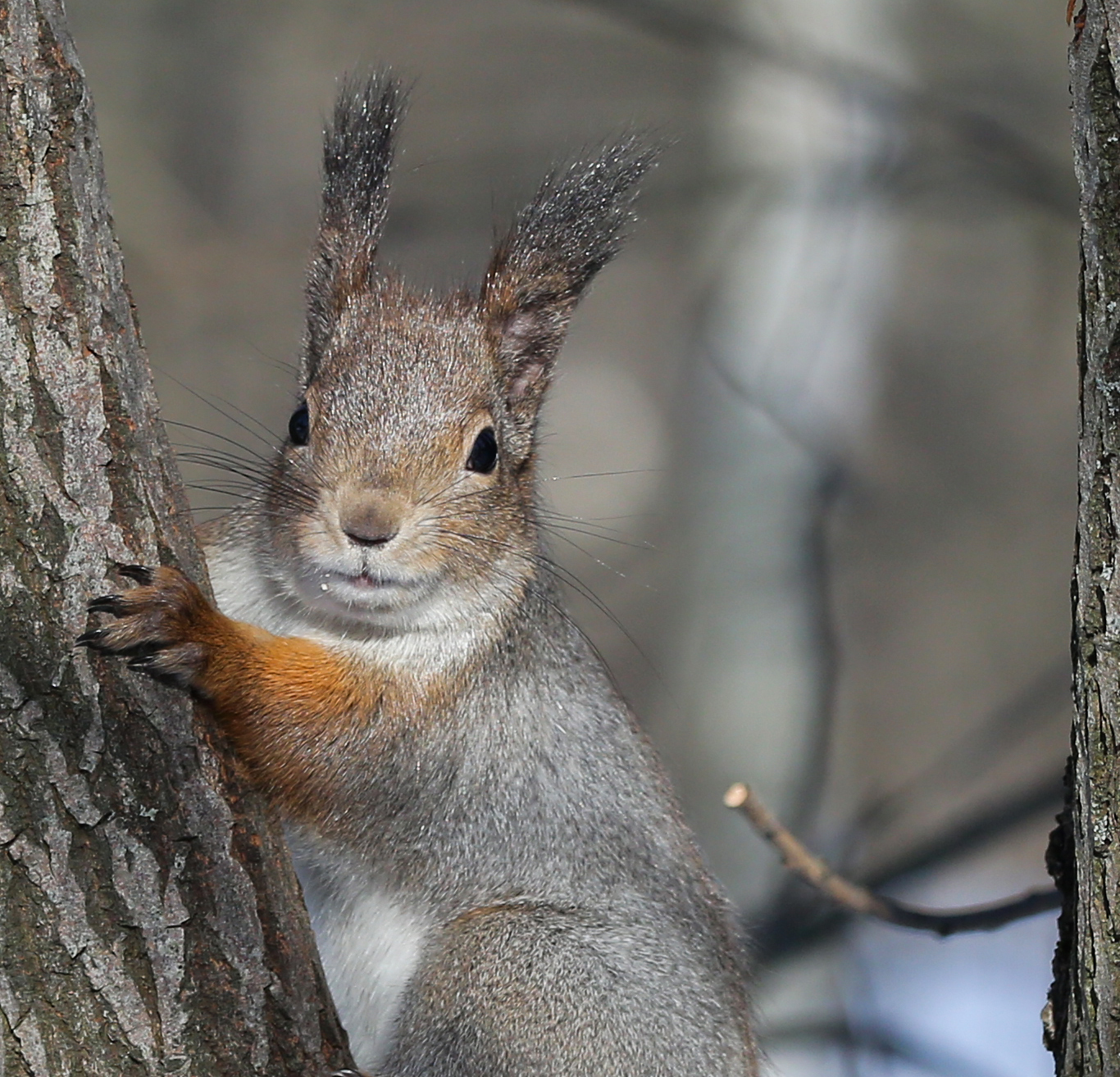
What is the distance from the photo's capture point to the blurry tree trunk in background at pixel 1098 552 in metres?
1.88

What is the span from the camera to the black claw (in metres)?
1.97

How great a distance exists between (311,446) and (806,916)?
301 centimetres

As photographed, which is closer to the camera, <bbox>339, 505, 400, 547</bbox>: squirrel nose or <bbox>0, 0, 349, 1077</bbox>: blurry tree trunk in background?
<bbox>0, 0, 349, 1077</bbox>: blurry tree trunk in background

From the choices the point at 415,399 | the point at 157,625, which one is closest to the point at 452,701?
the point at 415,399

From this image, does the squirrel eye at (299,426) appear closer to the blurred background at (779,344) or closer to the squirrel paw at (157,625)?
the squirrel paw at (157,625)

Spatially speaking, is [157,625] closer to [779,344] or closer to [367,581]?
[367,581]

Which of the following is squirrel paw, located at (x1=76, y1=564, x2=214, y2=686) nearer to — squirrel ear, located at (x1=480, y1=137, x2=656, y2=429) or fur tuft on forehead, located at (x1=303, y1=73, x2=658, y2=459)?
fur tuft on forehead, located at (x1=303, y1=73, x2=658, y2=459)

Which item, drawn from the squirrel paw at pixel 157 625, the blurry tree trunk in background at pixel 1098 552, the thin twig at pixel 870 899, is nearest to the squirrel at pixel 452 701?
the squirrel paw at pixel 157 625

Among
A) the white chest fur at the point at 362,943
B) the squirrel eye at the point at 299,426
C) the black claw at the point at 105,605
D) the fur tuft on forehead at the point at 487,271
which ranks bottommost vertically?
the white chest fur at the point at 362,943

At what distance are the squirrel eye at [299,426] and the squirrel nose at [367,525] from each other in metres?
0.35

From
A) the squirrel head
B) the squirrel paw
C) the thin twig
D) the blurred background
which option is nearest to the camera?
the squirrel paw

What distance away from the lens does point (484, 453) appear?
120 inches

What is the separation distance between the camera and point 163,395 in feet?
28.3

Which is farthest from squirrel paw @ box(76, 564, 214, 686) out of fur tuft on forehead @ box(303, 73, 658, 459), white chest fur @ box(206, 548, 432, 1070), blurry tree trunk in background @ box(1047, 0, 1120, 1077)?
blurry tree trunk in background @ box(1047, 0, 1120, 1077)
